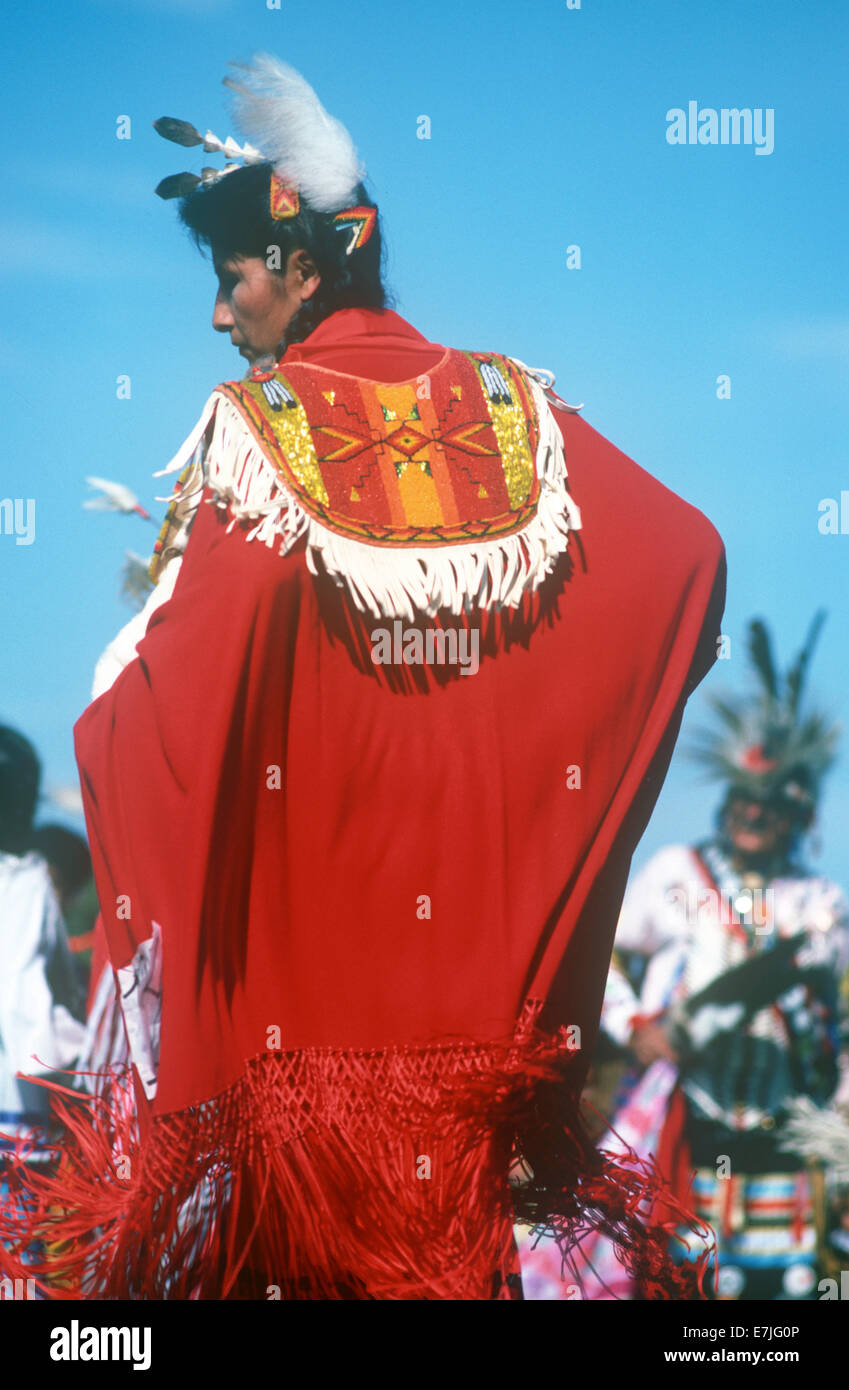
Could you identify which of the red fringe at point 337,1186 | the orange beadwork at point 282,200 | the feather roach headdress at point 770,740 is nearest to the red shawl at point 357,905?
the red fringe at point 337,1186

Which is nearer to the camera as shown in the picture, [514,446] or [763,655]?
[514,446]

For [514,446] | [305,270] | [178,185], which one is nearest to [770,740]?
[514,446]

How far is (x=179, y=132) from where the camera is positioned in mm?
2178

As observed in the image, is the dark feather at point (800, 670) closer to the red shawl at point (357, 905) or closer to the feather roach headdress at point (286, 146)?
the red shawl at point (357, 905)

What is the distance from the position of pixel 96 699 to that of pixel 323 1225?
31.5 inches

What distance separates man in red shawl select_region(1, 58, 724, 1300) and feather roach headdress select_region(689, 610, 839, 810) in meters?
0.29

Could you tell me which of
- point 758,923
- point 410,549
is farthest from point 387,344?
point 758,923

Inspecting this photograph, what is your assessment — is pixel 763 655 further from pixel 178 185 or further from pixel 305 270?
pixel 178 185

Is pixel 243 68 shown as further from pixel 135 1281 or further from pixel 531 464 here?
pixel 135 1281

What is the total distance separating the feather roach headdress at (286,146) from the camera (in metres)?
2.11

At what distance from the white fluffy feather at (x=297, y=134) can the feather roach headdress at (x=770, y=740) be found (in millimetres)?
A: 988

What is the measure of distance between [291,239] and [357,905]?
972 mm

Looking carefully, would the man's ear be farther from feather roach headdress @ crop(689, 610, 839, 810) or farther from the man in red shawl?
feather roach headdress @ crop(689, 610, 839, 810)

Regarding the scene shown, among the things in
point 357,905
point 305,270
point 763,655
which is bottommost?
point 357,905
